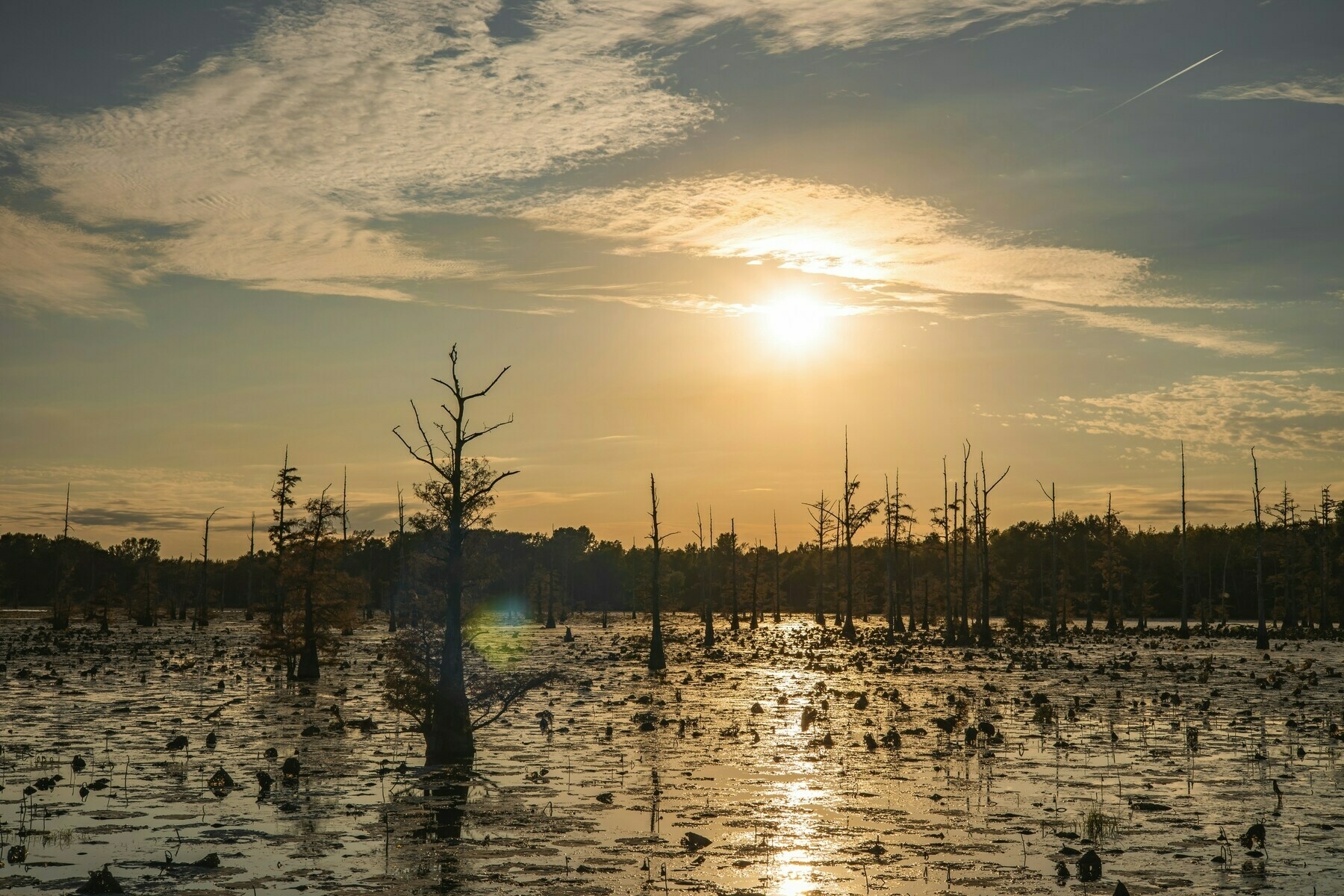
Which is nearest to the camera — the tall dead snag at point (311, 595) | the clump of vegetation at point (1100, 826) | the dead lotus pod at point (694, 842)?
the dead lotus pod at point (694, 842)

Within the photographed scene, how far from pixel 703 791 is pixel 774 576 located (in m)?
119

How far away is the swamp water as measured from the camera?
12.5 metres

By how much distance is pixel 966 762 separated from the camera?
2034 cm

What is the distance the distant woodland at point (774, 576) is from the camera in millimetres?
44031

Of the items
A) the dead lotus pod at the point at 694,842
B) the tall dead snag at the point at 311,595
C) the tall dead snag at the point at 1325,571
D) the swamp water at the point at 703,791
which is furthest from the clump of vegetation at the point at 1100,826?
the tall dead snag at the point at 1325,571

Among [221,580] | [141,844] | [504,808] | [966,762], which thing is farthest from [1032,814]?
[221,580]

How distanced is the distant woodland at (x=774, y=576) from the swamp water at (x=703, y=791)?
13.8 ft

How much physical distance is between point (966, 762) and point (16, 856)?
15.2 meters

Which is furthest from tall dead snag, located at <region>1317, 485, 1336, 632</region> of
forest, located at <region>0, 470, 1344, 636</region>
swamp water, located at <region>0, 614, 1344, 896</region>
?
swamp water, located at <region>0, 614, 1344, 896</region>

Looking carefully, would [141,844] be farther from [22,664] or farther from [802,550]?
[802,550]

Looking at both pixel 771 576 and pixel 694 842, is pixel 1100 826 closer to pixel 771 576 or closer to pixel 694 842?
pixel 694 842

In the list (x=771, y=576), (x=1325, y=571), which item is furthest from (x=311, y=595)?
(x=771, y=576)

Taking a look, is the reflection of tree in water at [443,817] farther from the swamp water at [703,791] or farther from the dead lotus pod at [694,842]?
the dead lotus pod at [694,842]

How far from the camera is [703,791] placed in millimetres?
17562
